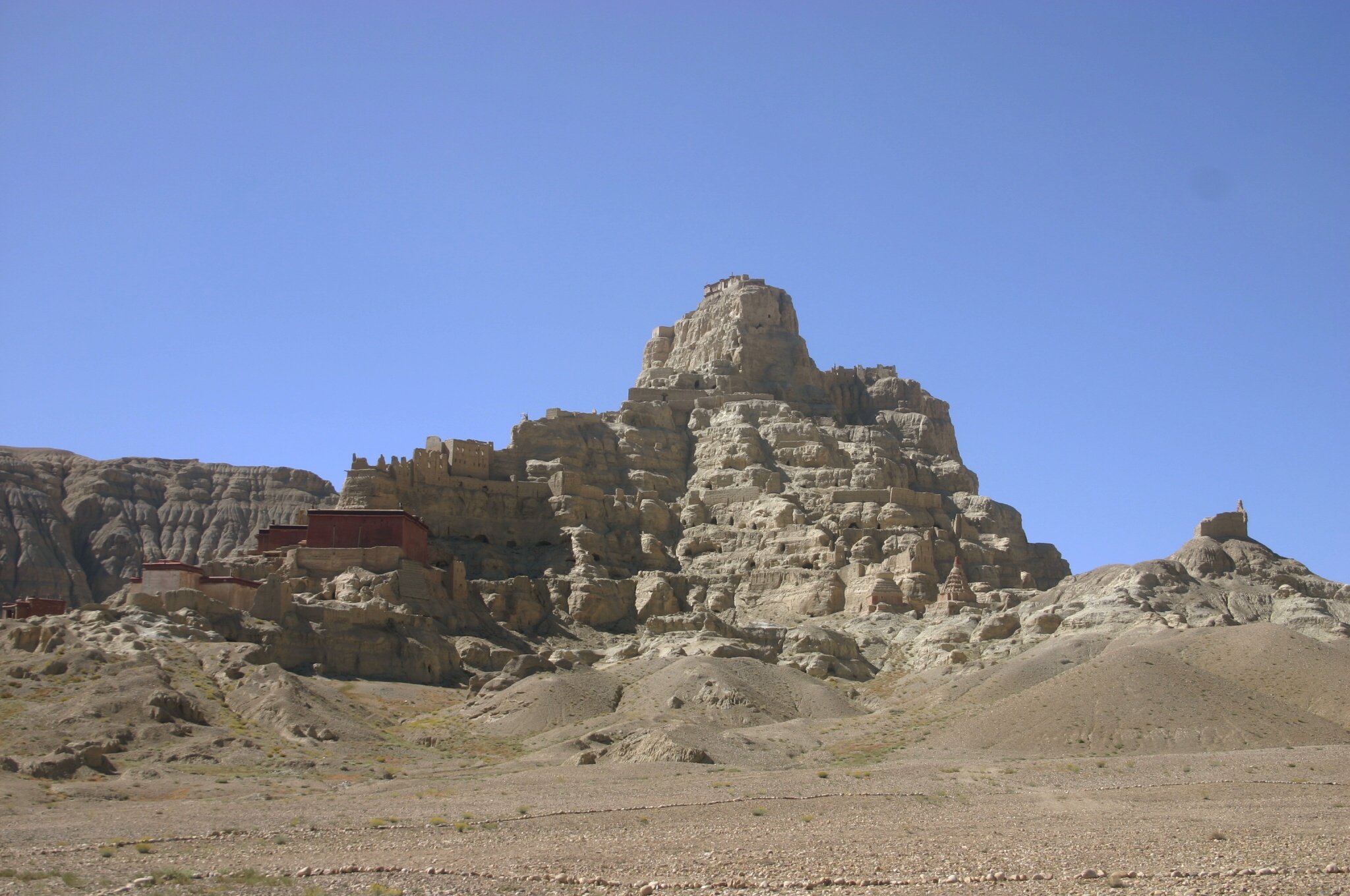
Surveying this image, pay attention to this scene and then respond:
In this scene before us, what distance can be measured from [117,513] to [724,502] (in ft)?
206

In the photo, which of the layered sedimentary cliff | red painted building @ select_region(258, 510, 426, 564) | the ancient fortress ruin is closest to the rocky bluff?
the ancient fortress ruin

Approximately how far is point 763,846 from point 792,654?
49401mm

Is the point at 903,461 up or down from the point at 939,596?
up

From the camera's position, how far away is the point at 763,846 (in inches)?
1649

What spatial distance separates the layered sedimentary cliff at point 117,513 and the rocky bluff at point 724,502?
27329mm

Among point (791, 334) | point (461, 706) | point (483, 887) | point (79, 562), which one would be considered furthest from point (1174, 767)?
point (79, 562)

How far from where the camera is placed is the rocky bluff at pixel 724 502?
10600cm

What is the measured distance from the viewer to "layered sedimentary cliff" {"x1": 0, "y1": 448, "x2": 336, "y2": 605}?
455 ft

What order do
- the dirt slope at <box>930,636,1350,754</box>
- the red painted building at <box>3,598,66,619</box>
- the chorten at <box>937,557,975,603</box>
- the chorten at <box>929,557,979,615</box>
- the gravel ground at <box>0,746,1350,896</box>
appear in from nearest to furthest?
the gravel ground at <box>0,746,1350,896</box> < the dirt slope at <box>930,636,1350,754</box> < the red painted building at <box>3,598,66,619</box> < the chorten at <box>929,557,979,615</box> < the chorten at <box>937,557,975,603</box>

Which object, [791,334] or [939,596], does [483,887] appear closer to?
[939,596]

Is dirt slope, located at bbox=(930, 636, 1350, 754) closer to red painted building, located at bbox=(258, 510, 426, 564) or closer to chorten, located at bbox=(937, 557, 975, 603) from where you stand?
chorten, located at bbox=(937, 557, 975, 603)

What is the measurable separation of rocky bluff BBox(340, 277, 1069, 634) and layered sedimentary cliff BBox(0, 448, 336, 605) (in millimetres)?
27329

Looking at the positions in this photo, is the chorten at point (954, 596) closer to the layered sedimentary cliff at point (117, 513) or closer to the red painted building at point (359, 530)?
the red painted building at point (359, 530)

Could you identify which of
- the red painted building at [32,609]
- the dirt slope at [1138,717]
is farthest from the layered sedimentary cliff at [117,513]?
the dirt slope at [1138,717]
